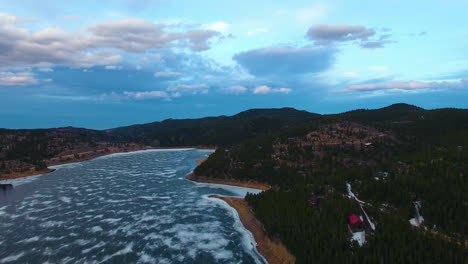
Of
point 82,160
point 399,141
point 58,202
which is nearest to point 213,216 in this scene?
point 58,202

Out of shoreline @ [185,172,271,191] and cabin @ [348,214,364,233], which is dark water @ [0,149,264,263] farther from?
cabin @ [348,214,364,233]

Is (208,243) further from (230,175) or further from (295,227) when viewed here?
(230,175)

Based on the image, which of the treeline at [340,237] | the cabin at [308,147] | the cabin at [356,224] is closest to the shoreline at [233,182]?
the cabin at [308,147]

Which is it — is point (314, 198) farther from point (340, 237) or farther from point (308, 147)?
point (308, 147)

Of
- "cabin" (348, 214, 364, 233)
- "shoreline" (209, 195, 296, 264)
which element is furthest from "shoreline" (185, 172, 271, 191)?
"cabin" (348, 214, 364, 233)

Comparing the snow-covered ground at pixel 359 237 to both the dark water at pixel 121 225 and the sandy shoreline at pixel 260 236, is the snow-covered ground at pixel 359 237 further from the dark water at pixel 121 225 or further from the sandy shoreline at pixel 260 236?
the dark water at pixel 121 225

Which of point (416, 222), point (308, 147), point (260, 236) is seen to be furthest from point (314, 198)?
point (308, 147)
